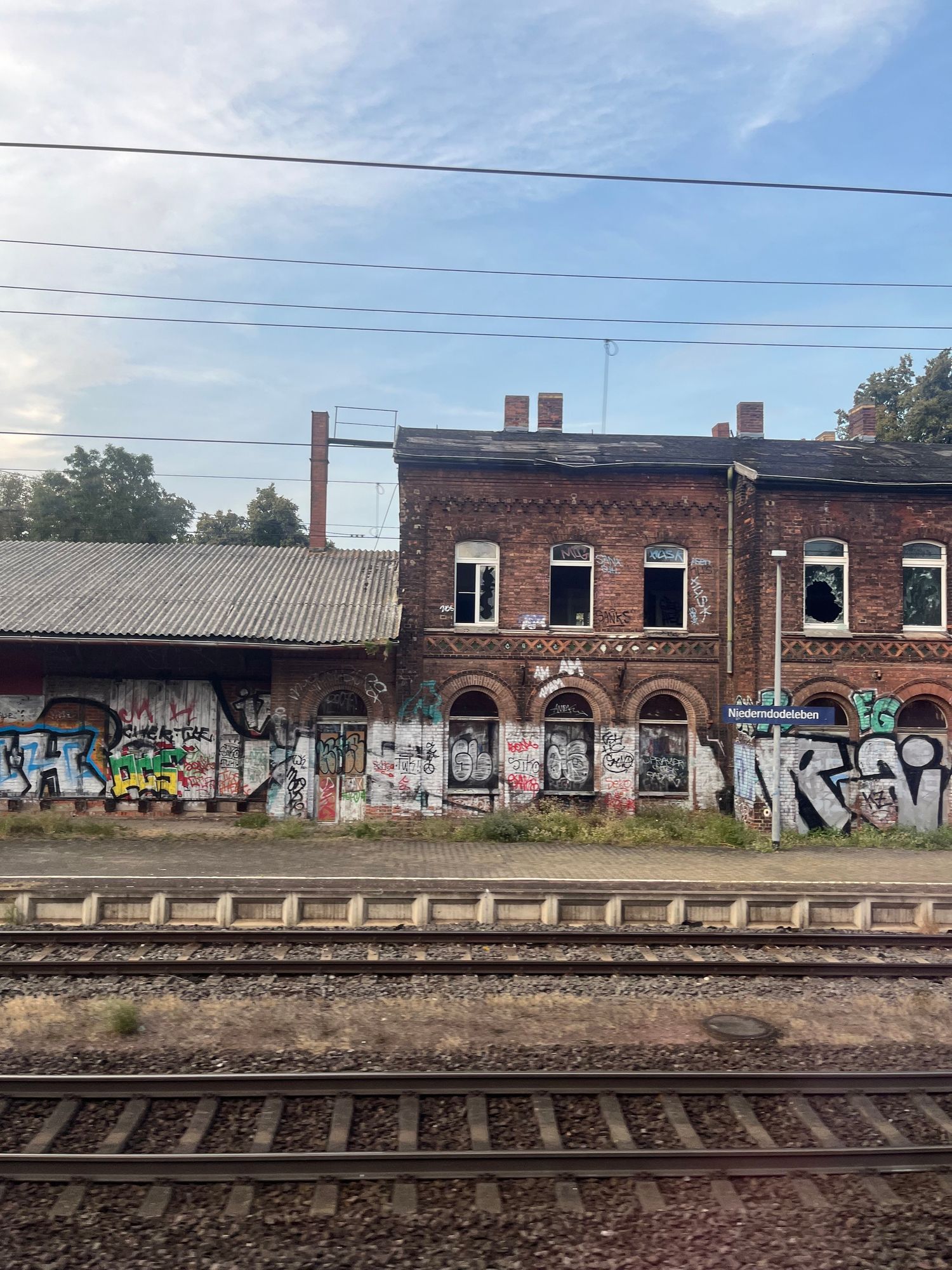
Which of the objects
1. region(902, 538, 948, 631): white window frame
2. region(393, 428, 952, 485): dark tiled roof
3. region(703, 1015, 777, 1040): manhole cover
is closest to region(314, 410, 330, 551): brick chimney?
region(393, 428, 952, 485): dark tiled roof

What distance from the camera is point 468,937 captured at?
1005 centimetres

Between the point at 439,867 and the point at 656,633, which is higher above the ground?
the point at 656,633

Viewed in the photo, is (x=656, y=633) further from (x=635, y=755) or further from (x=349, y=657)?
(x=349, y=657)

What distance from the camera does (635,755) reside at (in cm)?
1838

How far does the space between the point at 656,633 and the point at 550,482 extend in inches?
149

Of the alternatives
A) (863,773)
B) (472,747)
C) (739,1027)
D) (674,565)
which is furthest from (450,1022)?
(674,565)

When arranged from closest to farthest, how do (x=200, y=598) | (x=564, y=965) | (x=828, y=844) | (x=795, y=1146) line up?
1. (x=795, y=1146)
2. (x=564, y=965)
3. (x=828, y=844)
4. (x=200, y=598)

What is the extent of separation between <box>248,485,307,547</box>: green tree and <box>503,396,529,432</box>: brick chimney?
50.3 ft

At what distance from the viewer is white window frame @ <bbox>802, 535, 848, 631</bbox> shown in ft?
58.6

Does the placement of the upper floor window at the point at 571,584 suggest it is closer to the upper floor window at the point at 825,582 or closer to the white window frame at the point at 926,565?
the upper floor window at the point at 825,582

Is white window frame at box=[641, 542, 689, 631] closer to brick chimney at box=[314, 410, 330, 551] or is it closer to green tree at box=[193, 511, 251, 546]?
brick chimney at box=[314, 410, 330, 551]

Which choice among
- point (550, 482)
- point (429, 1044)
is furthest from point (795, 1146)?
point (550, 482)

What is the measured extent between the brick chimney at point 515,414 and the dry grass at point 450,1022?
15717 millimetres

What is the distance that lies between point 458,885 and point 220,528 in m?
33.1
